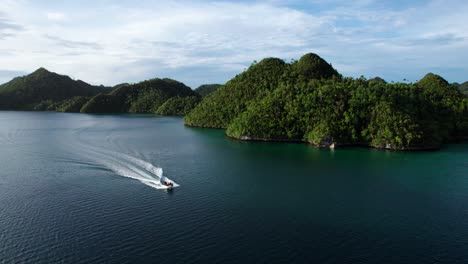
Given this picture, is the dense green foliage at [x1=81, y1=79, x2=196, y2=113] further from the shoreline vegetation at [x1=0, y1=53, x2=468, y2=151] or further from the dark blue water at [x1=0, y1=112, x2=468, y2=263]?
the dark blue water at [x1=0, y1=112, x2=468, y2=263]

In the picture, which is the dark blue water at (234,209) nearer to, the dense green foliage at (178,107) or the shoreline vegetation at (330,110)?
the shoreline vegetation at (330,110)

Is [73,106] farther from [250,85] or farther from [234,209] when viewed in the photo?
[234,209]

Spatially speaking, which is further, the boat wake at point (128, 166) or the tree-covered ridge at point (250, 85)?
the tree-covered ridge at point (250, 85)

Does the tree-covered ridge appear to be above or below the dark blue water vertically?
above

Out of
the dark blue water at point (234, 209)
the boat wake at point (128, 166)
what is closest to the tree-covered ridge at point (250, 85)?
the dark blue water at point (234, 209)

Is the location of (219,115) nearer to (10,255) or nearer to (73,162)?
(73,162)

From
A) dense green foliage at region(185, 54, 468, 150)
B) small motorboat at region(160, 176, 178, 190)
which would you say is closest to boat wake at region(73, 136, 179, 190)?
small motorboat at region(160, 176, 178, 190)

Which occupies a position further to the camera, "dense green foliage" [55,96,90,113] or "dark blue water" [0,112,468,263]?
"dense green foliage" [55,96,90,113]

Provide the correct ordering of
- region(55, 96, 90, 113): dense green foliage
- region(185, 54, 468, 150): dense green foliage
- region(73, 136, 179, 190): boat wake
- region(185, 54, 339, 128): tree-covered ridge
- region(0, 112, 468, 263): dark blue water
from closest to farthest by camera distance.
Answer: region(0, 112, 468, 263): dark blue water < region(73, 136, 179, 190): boat wake < region(185, 54, 468, 150): dense green foliage < region(185, 54, 339, 128): tree-covered ridge < region(55, 96, 90, 113): dense green foliage
